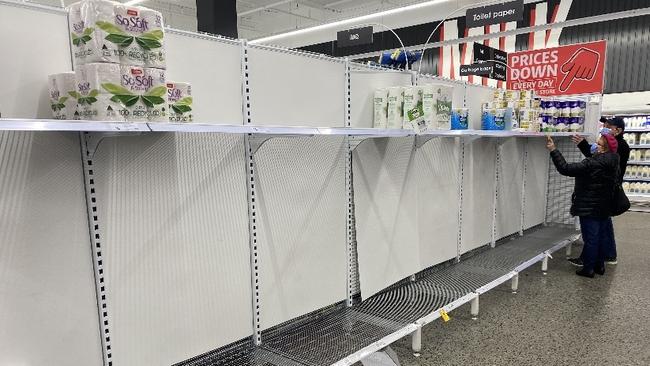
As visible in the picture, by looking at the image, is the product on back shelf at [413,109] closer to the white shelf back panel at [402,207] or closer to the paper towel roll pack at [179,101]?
the white shelf back panel at [402,207]

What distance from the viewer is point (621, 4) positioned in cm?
928

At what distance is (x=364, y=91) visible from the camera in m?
2.87

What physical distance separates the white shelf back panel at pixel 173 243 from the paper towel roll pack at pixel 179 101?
0.63ft

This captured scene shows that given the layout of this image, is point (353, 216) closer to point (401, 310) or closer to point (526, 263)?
point (401, 310)

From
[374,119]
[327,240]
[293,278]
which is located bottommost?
[293,278]

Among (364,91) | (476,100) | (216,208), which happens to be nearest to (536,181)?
(476,100)

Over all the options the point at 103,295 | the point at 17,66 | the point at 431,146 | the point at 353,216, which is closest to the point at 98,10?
the point at 17,66

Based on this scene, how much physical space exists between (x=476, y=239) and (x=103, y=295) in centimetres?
349

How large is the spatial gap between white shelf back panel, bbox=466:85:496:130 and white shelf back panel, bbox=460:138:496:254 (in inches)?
7.5

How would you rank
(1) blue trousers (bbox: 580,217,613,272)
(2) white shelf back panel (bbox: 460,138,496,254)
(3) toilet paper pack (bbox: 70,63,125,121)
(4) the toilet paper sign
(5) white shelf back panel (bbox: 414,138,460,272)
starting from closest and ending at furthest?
1. (3) toilet paper pack (bbox: 70,63,125,121)
2. (5) white shelf back panel (bbox: 414,138,460,272)
3. (2) white shelf back panel (bbox: 460,138,496,254)
4. (1) blue trousers (bbox: 580,217,613,272)
5. (4) the toilet paper sign

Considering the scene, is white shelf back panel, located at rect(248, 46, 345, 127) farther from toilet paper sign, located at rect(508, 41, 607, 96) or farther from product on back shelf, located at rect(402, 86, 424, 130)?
toilet paper sign, located at rect(508, 41, 607, 96)

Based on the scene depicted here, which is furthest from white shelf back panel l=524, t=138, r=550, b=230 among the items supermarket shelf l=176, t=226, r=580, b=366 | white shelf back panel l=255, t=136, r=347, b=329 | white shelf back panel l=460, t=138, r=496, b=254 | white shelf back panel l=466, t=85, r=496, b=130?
white shelf back panel l=255, t=136, r=347, b=329

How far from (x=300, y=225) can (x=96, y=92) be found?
4.52ft

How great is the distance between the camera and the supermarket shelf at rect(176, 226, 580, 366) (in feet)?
7.04
